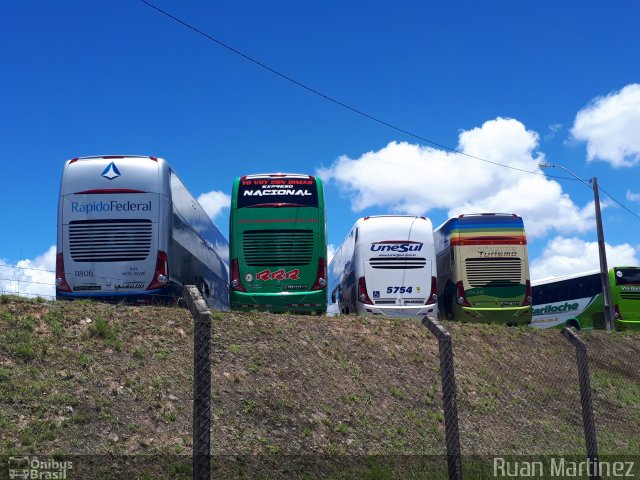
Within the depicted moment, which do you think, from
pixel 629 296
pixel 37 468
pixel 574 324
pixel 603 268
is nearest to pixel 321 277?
pixel 37 468

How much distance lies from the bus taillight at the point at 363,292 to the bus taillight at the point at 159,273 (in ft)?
18.8

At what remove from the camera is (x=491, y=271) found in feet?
71.3

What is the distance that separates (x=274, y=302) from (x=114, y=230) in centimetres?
431

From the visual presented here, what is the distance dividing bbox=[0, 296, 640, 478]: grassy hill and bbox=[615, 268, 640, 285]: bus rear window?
44.5 ft

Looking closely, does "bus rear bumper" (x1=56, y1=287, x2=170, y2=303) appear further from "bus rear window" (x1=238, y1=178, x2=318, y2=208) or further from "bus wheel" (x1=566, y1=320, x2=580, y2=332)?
"bus wheel" (x1=566, y1=320, x2=580, y2=332)

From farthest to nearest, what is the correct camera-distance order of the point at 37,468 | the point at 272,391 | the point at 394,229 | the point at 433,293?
the point at 394,229 → the point at 433,293 → the point at 272,391 → the point at 37,468

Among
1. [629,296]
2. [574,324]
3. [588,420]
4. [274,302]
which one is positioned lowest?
[588,420]

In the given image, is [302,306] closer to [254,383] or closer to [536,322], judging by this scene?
[254,383]

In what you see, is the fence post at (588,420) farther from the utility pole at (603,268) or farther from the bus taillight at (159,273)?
the utility pole at (603,268)

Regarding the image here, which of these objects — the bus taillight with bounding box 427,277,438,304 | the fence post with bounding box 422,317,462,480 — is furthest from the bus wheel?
the fence post with bounding box 422,317,462,480

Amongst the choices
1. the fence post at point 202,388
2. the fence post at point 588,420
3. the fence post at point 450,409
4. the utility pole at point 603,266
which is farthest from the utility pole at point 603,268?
the fence post at point 202,388

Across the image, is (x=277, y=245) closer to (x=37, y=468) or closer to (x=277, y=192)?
(x=277, y=192)

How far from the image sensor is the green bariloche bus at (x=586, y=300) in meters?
29.3

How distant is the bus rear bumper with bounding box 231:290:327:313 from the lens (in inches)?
700
